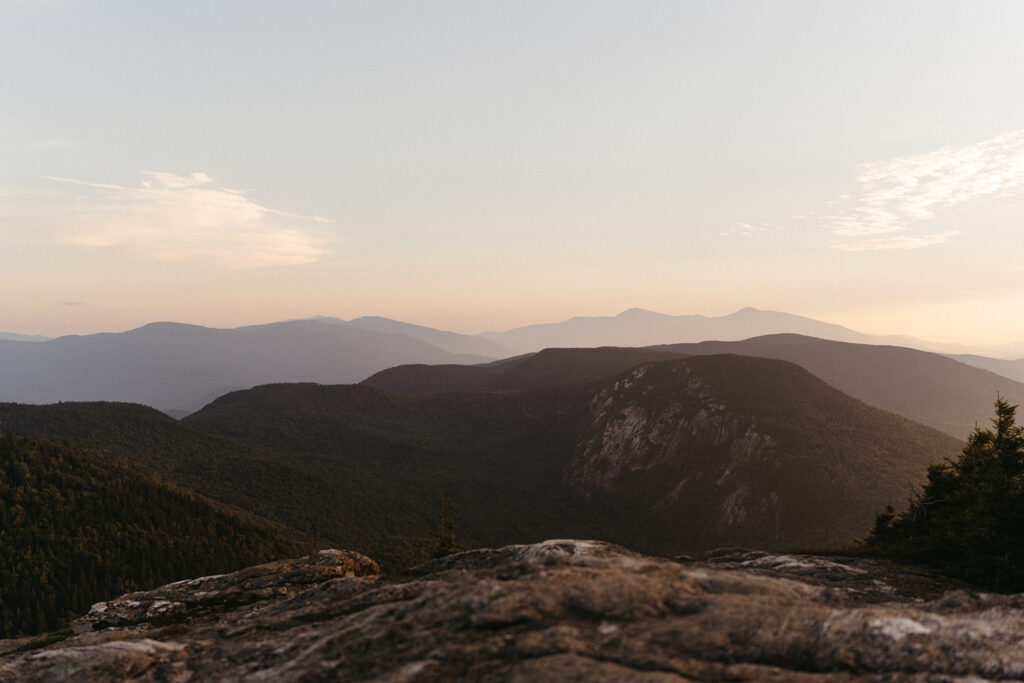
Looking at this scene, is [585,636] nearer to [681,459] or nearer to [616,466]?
[681,459]

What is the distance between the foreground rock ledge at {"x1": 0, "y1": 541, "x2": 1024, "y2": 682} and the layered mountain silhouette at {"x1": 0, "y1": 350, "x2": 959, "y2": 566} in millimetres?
92674

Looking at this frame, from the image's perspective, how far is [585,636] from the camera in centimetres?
1041

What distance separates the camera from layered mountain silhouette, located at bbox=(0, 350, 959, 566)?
114 metres

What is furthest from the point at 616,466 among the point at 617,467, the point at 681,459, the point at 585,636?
the point at 585,636

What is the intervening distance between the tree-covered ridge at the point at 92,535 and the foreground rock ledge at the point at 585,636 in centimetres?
8535

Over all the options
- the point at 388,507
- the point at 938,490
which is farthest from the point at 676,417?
the point at 938,490

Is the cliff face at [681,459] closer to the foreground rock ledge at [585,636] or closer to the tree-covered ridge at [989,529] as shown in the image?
the tree-covered ridge at [989,529]

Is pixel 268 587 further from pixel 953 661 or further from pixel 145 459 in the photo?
pixel 145 459

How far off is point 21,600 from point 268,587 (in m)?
88.5

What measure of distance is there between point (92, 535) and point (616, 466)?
460 feet

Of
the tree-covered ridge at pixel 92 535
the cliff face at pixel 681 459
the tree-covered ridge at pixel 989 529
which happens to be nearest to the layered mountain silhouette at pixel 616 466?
the cliff face at pixel 681 459

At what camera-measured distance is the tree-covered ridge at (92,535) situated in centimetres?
7550

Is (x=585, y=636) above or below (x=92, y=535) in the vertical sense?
above

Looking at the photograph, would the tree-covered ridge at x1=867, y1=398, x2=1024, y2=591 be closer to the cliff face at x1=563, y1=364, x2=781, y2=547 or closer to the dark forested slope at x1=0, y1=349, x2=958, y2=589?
the dark forested slope at x1=0, y1=349, x2=958, y2=589
